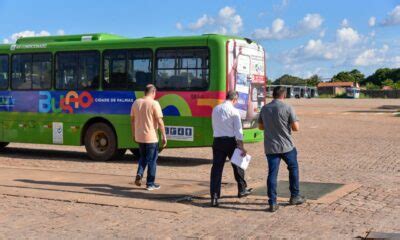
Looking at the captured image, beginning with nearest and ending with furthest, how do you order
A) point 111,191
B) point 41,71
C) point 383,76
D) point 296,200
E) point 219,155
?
point 296,200 → point 219,155 → point 111,191 → point 41,71 → point 383,76

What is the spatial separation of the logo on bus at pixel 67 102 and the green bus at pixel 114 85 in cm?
3

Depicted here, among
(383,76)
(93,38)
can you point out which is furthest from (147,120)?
(383,76)

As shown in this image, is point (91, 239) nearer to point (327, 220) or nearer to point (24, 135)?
point (327, 220)

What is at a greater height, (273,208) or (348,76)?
(348,76)

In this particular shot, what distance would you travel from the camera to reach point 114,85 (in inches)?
608

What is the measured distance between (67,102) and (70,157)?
1.82 metres

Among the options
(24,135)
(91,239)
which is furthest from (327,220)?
(24,135)

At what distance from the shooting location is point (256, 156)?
1683 centimetres

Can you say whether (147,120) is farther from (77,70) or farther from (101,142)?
(77,70)

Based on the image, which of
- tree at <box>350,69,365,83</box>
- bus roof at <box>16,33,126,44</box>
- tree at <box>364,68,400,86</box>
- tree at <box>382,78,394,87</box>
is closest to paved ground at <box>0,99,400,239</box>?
bus roof at <box>16,33,126,44</box>

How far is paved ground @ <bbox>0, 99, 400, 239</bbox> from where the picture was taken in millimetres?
7379

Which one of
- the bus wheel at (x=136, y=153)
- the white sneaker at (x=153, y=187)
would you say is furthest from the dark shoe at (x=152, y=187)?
the bus wheel at (x=136, y=153)

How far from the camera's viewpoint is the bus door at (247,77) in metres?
14.3

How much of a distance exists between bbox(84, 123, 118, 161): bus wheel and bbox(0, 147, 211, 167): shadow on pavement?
329mm
